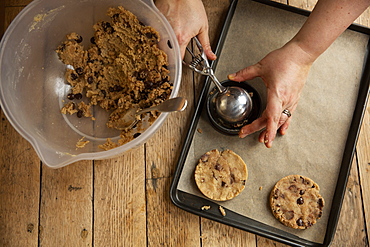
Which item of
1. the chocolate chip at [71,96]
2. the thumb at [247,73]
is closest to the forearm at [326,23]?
the thumb at [247,73]

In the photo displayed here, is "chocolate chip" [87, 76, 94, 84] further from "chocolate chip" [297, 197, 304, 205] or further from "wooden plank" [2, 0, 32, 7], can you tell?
"chocolate chip" [297, 197, 304, 205]

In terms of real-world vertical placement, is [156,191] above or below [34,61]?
below

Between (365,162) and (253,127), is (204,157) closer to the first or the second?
(253,127)

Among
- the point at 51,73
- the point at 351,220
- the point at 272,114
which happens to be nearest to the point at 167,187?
Answer: the point at 272,114

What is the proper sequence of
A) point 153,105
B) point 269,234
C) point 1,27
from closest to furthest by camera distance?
point 153,105
point 269,234
point 1,27

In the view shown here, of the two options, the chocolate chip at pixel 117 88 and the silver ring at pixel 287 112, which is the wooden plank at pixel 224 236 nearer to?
the silver ring at pixel 287 112

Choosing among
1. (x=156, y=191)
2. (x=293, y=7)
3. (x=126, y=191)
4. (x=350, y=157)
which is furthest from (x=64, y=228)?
(x=293, y=7)

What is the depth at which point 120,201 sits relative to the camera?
130cm

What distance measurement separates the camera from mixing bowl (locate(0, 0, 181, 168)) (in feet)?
3.44

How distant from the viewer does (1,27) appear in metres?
1.37

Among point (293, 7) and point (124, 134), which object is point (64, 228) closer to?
point (124, 134)

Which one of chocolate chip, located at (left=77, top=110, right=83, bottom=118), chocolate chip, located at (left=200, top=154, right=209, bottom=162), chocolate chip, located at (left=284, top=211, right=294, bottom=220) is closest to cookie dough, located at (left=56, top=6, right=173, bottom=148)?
chocolate chip, located at (left=77, top=110, right=83, bottom=118)

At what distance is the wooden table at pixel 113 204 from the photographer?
4.18 feet

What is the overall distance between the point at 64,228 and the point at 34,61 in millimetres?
628
